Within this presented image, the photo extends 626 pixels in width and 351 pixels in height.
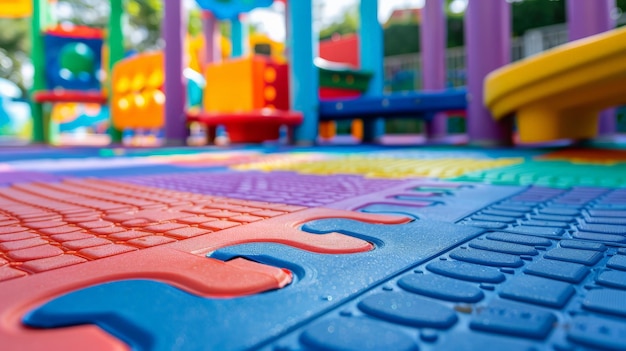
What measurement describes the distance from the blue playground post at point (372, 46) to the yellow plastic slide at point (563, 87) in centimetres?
257

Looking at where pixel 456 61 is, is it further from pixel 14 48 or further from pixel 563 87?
pixel 14 48

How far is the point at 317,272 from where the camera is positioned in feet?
2.06

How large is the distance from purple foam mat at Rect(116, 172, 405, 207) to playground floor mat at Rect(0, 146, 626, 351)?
0.05 m

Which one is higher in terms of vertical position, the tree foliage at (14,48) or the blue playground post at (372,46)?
the tree foliage at (14,48)

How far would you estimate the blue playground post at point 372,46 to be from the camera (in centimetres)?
551

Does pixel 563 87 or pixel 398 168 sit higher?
pixel 563 87

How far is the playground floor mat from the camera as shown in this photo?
450 mm

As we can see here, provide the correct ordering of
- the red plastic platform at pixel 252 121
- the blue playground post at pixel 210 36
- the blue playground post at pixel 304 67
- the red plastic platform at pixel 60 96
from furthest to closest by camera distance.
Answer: the blue playground post at pixel 210 36 → the red plastic platform at pixel 60 96 → the blue playground post at pixel 304 67 → the red plastic platform at pixel 252 121

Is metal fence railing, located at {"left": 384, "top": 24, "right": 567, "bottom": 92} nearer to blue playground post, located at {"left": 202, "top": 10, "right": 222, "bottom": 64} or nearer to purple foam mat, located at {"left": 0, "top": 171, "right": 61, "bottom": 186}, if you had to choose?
blue playground post, located at {"left": 202, "top": 10, "right": 222, "bottom": 64}

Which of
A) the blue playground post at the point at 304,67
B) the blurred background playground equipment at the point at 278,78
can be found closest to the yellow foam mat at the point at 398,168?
the blurred background playground equipment at the point at 278,78

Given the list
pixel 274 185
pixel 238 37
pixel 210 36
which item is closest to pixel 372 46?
pixel 238 37

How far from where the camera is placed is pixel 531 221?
3.10ft

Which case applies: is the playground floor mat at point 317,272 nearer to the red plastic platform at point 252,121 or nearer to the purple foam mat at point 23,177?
the purple foam mat at point 23,177

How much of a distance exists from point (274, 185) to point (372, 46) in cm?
438
